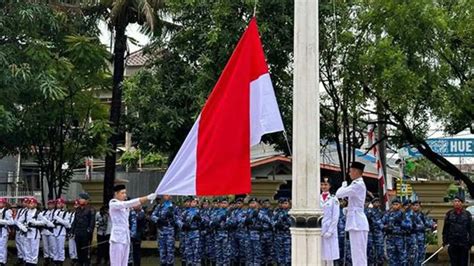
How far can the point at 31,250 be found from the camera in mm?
16859

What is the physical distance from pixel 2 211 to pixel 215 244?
188 inches

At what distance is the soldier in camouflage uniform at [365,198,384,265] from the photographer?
1575cm

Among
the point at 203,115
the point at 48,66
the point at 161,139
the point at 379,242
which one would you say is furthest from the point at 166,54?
the point at 203,115

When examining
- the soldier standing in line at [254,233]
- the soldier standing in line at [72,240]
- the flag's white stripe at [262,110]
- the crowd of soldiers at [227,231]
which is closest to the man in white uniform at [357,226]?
the flag's white stripe at [262,110]

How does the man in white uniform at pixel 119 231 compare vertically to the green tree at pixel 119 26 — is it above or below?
below

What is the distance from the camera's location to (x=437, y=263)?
17.9 meters

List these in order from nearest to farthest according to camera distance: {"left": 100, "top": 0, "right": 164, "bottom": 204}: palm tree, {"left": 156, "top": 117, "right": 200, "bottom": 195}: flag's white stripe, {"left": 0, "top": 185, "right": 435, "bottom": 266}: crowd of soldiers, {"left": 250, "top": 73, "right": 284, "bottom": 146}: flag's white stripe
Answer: {"left": 156, "top": 117, "right": 200, "bottom": 195}: flag's white stripe < {"left": 250, "top": 73, "right": 284, "bottom": 146}: flag's white stripe < {"left": 0, "top": 185, "right": 435, "bottom": 266}: crowd of soldiers < {"left": 100, "top": 0, "right": 164, "bottom": 204}: palm tree

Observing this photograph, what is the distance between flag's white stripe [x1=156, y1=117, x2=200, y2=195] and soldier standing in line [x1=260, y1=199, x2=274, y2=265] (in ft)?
25.5

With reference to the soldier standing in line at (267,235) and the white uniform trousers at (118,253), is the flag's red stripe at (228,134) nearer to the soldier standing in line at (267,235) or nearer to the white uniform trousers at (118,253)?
the white uniform trousers at (118,253)

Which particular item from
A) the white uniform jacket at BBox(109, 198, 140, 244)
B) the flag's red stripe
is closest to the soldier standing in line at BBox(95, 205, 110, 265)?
the white uniform jacket at BBox(109, 198, 140, 244)

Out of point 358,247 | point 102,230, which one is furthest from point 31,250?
point 358,247

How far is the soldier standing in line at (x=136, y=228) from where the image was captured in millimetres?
16344

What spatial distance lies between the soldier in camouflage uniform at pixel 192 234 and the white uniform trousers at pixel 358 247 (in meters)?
5.65

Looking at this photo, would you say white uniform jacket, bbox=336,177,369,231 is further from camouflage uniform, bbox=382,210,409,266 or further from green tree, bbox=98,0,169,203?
green tree, bbox=98,0,169,203
